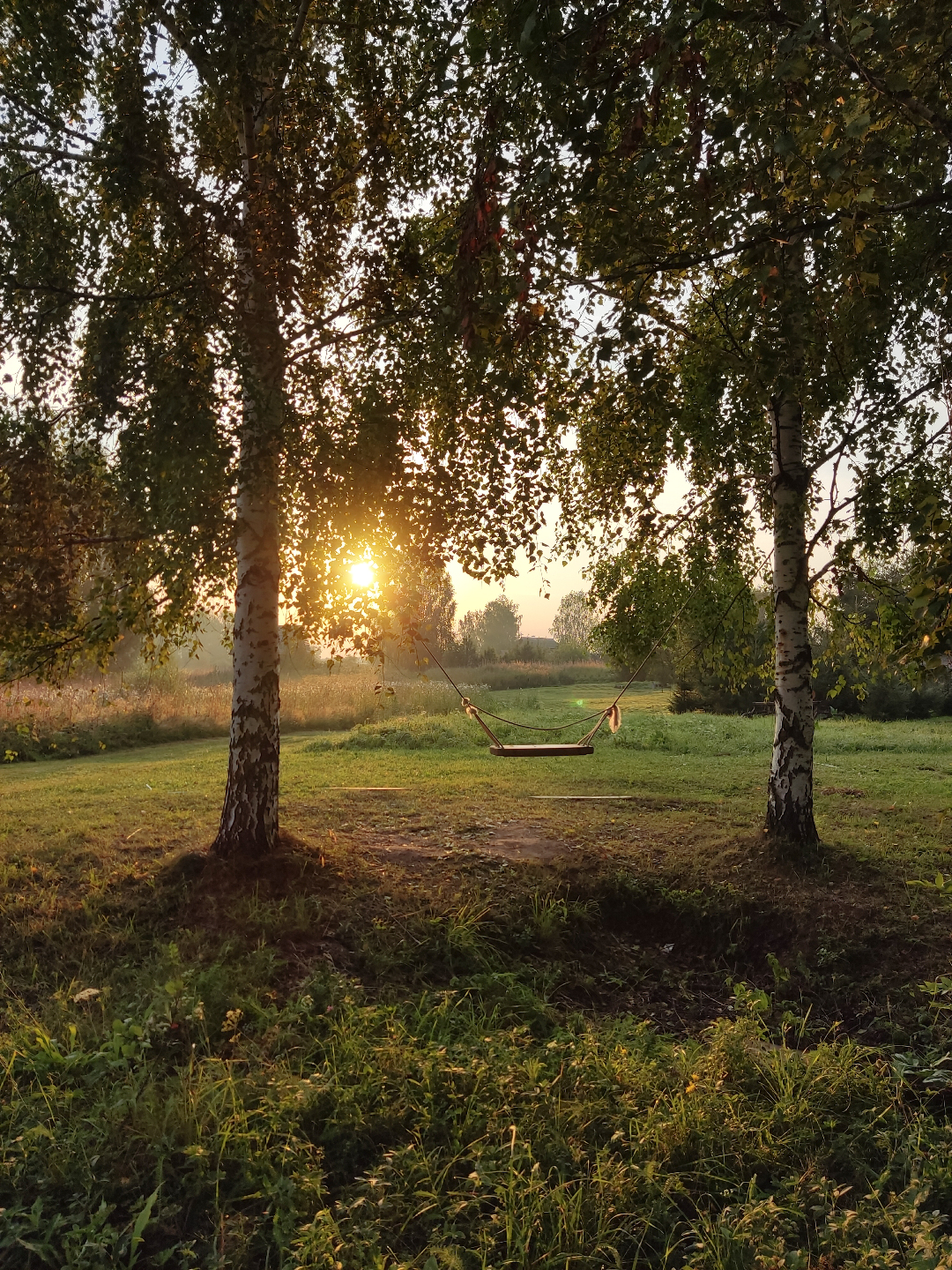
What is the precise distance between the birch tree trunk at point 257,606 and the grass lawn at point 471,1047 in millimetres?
385

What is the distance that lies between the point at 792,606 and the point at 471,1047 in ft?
15.3

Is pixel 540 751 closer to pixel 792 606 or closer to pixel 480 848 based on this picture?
pixel 480 848

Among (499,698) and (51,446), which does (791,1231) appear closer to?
(51,446)

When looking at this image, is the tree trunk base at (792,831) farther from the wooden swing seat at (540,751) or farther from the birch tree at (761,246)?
the wooden swing seat at (540,751)

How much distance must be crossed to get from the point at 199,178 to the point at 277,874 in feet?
16.2

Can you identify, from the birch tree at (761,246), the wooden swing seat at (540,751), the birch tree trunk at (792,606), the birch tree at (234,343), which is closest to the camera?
the birch tree at (761,246)

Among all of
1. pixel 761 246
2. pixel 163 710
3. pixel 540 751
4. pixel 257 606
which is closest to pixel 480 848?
pixel 540 751

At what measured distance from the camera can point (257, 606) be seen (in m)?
6.21

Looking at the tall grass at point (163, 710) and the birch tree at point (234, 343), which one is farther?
the tall grass at point (163, 710)

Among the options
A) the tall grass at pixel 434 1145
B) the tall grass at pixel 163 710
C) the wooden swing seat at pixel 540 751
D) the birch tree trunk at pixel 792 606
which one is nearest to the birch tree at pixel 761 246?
the birch tree trunk at pixel 792 606

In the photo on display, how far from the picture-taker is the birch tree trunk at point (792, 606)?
7152 mm

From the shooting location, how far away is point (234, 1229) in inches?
118

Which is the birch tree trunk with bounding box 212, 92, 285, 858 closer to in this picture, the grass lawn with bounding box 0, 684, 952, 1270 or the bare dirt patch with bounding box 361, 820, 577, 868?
the grass lawn with bounding box 0, 684, 952, 1270

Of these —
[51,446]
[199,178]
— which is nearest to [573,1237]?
[51,446]
